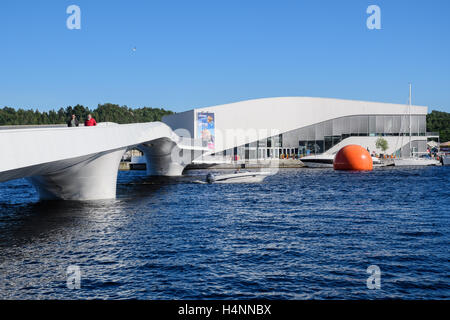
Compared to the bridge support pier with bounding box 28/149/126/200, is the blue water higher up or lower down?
lower down

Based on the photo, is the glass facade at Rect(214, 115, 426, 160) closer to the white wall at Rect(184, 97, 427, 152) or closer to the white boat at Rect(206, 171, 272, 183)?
the white wall at Rect(184, 97, 427, 152)

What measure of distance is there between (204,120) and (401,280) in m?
93.4

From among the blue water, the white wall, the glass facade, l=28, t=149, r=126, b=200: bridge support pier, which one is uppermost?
the white wall

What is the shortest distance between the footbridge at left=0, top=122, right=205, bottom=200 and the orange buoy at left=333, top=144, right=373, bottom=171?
30.7 m

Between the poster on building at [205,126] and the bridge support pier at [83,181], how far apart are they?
232 ft

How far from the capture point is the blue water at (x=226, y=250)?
488 inches

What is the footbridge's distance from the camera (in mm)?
14768

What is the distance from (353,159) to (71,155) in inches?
2563

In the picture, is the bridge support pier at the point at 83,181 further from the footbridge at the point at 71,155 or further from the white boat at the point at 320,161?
the white boat at the point at 320,161

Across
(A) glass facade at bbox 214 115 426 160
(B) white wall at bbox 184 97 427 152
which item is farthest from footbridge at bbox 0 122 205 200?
(A) glass facade at bbox 214 115 426 160

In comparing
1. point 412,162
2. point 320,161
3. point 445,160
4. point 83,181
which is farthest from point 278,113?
point 83,181
